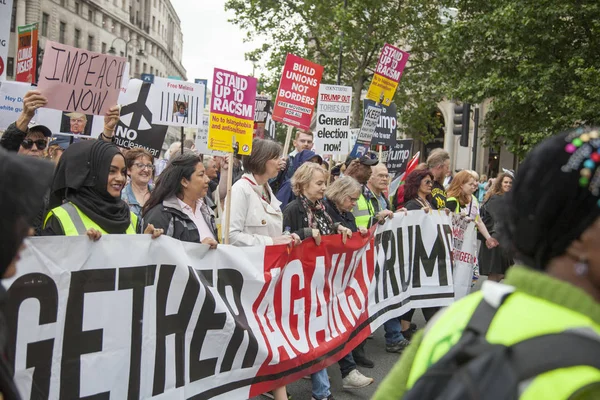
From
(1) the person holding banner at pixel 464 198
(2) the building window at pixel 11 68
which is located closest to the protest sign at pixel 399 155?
(1) the person holding banner at pixel 464 198

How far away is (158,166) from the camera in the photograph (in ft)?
47.1

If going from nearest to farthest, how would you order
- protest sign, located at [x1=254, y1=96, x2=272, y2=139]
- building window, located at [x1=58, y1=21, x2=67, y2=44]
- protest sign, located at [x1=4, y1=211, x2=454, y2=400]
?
protest sign, located at [x1=4, y1=211, x2=454, y2=400] < protest sign, located at [x1=254, y1=96, x2=272, y2=139] < building window, located at [x1=58, y1=21, x2=67, y2=44]

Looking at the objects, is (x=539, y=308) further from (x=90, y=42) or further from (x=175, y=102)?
(x=90, y=42)

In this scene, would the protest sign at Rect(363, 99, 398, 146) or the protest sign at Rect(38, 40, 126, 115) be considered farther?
the protest sign at Rect(363, 99, 398, 146)

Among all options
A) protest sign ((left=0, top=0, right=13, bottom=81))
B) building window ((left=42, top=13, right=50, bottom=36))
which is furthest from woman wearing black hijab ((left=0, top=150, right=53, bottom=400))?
building window ((left=42, top=13, right=50, bottom=36))

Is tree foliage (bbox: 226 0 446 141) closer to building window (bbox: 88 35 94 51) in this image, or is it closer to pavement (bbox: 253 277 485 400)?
pavement (bbox: 253 277 485 400)

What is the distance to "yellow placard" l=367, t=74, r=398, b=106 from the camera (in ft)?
35.0

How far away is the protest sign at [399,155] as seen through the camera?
39.0 ft

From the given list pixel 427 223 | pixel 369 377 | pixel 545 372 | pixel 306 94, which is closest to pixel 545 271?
pixel 545 372

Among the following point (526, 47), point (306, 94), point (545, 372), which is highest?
point (526, 47)

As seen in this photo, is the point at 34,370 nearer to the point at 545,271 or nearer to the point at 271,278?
the point at 271,278

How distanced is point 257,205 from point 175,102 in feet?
13.5

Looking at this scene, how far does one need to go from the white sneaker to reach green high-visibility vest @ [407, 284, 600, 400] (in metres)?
4.49

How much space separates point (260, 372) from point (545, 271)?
3559 millimetres
